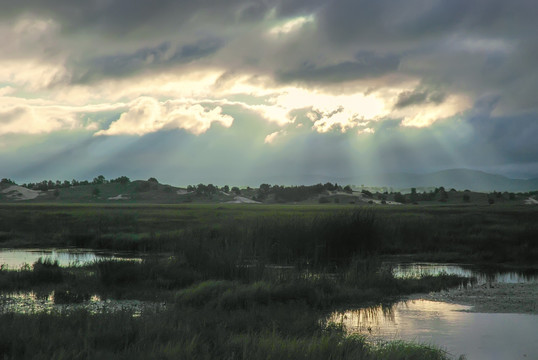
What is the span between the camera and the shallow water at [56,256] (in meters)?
28.2

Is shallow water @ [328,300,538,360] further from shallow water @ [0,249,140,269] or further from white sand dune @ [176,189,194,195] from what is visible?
white sand dune @ [176,189,194,195]

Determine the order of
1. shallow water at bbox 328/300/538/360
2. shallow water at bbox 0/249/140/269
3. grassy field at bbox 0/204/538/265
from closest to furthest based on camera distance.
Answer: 1. shallow water at bbox 328/300/538/360
2. grassy field at bbox 0/204/538/265
3. shallow water at bbox 0/249/140/269

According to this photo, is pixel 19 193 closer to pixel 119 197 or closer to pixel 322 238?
pixel 119 197

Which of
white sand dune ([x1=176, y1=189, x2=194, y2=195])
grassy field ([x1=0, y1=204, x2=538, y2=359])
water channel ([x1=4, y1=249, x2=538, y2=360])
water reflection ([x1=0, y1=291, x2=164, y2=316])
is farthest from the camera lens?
white sand dune ([x1=176, y1=189, x2=194, y2=195])

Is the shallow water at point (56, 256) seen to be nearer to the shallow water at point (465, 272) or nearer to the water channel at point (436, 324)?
the water channel at point (436, 324)

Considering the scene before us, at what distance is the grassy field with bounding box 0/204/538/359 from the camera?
888 cm

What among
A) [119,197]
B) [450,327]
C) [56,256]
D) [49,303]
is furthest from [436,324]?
[119,197]

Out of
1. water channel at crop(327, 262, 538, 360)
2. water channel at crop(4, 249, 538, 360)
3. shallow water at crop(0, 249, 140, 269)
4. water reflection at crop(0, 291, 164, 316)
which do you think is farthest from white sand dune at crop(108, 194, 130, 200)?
water channel at crop(327, 262, 538, 360)

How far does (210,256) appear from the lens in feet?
64.4

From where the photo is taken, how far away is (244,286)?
1627cm

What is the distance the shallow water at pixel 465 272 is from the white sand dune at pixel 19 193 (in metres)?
174

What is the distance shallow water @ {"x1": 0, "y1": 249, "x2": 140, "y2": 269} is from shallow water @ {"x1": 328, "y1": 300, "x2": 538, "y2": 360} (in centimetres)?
1719

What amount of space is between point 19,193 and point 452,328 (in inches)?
7705

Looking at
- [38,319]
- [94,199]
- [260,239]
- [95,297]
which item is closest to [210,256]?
[95,297]
